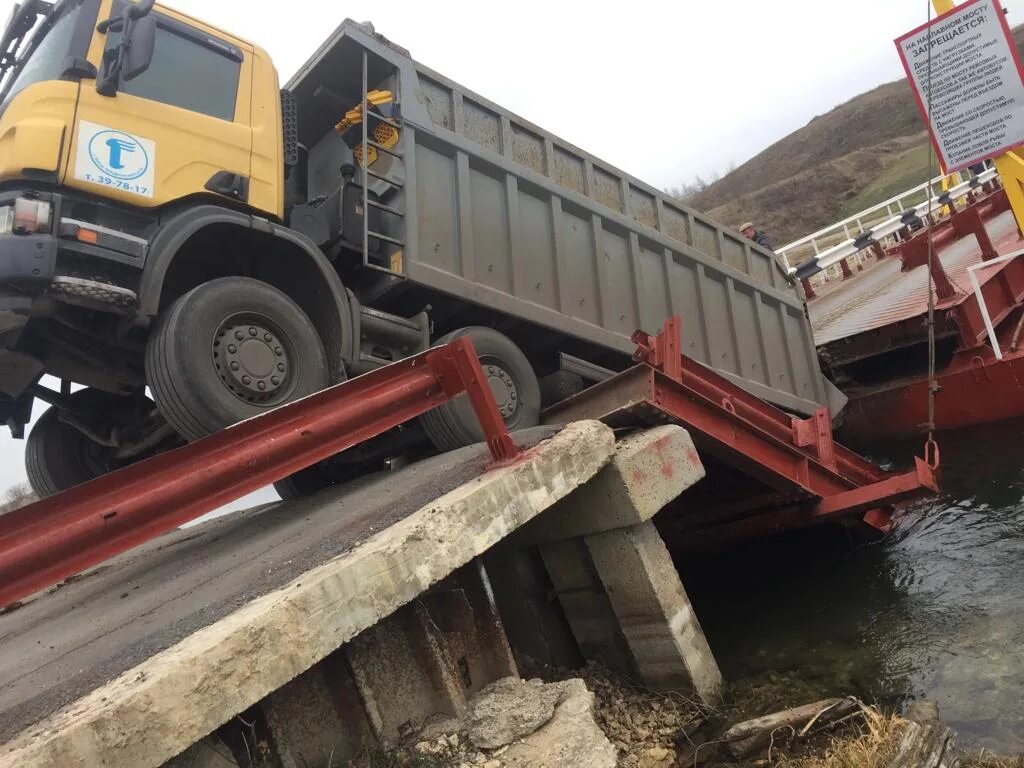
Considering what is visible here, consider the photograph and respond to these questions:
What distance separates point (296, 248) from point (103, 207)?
98 centimetres

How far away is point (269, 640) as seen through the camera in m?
2.03

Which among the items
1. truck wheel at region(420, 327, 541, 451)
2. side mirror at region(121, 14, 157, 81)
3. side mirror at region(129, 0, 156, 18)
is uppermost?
side mirror at region(129, 0, 156, 18)

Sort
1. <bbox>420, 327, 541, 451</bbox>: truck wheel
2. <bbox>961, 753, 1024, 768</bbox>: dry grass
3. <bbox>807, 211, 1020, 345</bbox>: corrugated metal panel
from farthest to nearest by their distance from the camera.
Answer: <bbox>807, 211, 1020, 345</bbox>: corrugated metal panel → <bbox>420, 327, 541, 451</bbox>: truck wheel → <bbox>961, 753, 1024, 768</bbox>: dry grass

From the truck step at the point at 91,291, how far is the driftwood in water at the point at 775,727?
342 cm

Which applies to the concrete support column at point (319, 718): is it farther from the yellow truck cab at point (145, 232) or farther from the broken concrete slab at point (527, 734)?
the yellow truck cab at point (145, 232)

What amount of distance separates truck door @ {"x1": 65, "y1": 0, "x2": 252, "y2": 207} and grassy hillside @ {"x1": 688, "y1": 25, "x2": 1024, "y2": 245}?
1292 inches

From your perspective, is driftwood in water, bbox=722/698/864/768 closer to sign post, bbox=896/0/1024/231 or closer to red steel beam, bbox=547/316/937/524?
red steel beam, bbox=547/316/937/524

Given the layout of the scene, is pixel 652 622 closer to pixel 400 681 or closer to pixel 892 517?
pixel 400 681

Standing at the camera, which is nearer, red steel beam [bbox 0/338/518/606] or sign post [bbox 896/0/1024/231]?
red steel beam [bbox 0/338/518/606]

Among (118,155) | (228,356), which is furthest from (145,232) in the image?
(228,356)

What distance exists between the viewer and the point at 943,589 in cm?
457

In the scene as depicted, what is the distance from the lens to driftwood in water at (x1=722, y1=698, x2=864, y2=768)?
2902 millimetres

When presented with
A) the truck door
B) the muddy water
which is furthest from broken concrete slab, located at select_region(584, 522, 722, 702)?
the truck door

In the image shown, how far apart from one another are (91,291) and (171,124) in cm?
114
